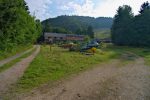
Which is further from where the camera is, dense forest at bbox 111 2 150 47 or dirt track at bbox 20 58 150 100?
dense forest at bbox 111 2 150 47

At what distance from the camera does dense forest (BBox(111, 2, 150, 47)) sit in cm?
7056

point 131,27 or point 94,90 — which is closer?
point 94,90

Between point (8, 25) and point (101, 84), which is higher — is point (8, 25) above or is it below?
above

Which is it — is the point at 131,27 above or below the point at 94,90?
above

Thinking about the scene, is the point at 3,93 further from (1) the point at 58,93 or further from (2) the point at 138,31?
(2) the point at 138,31

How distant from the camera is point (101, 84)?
15680 mm

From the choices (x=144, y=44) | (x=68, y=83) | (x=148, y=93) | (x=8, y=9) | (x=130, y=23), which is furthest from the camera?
(x=130, y=23)

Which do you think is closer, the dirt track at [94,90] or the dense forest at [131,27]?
the dirt track at [94,90]

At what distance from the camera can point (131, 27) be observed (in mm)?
75188

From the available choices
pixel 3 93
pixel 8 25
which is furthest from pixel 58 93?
pixel 8 25

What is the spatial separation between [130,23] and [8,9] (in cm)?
5279

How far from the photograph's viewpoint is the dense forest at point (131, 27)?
70.6 m

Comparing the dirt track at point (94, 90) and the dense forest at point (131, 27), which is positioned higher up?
the dense forest at point (131, 27)

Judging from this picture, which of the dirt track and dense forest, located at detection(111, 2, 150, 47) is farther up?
dense forest, located at detection(111, 2, 150, 47)
